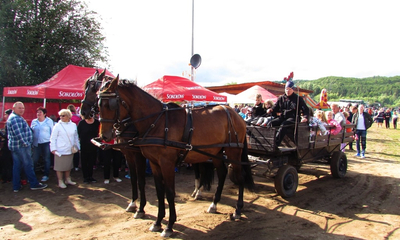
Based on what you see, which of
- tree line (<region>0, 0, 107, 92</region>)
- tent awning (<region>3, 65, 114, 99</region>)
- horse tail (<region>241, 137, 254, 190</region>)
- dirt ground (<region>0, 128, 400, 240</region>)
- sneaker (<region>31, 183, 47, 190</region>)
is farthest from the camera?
tree line (<region>0, 0, 107, 92</region>)

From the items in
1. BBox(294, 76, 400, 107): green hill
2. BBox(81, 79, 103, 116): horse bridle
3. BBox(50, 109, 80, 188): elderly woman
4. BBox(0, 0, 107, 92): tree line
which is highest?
BBox(294, 76, 400, 107): green hill

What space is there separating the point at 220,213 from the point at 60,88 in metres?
7.14

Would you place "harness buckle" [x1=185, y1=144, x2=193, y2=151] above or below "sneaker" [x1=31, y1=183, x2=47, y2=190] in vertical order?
above

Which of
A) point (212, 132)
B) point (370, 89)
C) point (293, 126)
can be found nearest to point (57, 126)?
point (212, 132)

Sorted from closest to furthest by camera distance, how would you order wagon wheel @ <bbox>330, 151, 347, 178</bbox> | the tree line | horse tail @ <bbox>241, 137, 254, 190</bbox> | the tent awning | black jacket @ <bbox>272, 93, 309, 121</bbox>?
horse tail @ <bbox>241, 137, 254, 190</bbox>
black jacket @ <bbox>272, 93, 309, 121</bbox>
wagon wheel @ <bbox>330, 151, 347, 178</bbox>
the tent awning
the tree line

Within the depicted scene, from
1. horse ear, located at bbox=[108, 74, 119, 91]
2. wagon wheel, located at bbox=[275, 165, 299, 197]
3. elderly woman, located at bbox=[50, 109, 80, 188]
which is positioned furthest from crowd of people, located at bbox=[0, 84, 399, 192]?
horse ear, located at bbox=[108, 74, 119, 91]

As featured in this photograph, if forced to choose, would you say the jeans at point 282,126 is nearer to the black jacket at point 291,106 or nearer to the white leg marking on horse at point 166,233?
the black jacket at point 291,106

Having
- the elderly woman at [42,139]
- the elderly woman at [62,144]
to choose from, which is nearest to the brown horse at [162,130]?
the elderly woman at [62,144]

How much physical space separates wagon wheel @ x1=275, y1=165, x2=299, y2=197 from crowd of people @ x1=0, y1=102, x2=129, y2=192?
398cm

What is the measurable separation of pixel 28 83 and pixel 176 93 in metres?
9.12

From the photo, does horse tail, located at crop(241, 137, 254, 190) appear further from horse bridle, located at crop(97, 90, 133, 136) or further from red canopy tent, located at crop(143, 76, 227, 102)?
red canopy tent, located at crop(143, 76, 227, 102)

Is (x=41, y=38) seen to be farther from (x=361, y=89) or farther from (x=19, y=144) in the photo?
(x=361, y=89)

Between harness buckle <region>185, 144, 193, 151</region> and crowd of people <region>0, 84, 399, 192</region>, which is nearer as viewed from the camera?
harness buckle <region>185, 144, 193, 151</region>

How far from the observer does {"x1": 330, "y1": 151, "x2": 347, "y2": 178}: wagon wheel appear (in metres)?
6.62
